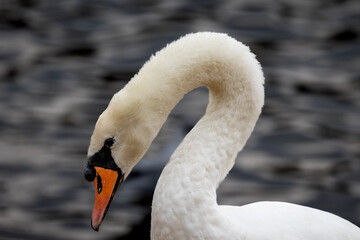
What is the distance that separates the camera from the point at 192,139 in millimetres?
3748

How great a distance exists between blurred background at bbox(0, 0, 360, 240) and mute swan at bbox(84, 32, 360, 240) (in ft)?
7.51

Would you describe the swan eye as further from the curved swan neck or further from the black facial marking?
A: the curved swan neck

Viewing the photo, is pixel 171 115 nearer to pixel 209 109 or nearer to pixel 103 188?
pixel 209 109

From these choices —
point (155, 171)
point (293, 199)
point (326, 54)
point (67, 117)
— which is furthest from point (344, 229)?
point (326, 54)

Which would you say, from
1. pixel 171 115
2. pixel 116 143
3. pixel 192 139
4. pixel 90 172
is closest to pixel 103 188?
pixel 90 172

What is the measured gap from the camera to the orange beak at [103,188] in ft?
12.0

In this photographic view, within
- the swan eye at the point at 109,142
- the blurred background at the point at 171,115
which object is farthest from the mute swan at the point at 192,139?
the blurred background at the point at 171,115

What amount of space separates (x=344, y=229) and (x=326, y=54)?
176 inches

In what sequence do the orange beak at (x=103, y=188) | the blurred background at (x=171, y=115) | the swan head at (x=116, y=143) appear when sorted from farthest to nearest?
the blurred background at (x=171, y=115) < the orange beak at (x=103, y=188) < the swan head at (x=116, y=143)

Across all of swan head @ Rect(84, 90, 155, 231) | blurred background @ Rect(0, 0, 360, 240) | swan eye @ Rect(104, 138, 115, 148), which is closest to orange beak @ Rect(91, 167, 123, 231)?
swan head @ Rect(84, 90, 155, 231)

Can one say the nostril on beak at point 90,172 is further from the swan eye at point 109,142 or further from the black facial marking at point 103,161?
the swan eye at point 109,142

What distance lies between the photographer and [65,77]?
8.08m

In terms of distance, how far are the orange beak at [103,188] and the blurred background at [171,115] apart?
7.21 feet

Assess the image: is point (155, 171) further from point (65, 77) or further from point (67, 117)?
point (65, 77)
